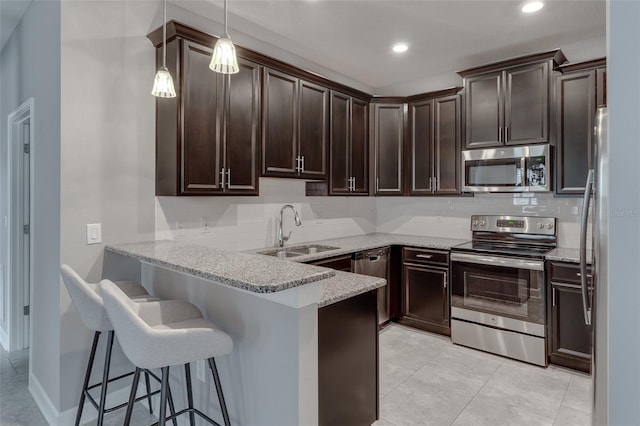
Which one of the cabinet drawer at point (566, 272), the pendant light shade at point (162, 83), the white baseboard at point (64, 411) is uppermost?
the pendant light shade at point (162, 83)

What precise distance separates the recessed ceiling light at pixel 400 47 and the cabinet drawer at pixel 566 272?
233 centimetres

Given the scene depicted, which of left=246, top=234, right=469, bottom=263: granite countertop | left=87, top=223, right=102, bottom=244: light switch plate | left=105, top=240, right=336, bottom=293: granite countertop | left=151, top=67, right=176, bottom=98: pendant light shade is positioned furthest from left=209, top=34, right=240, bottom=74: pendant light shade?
left=246, top=234, right=469, bottom=263: granite countertop

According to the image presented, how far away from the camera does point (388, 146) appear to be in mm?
4379

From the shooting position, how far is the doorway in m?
3.23

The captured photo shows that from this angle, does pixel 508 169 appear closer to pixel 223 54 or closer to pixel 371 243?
pixel 371 243

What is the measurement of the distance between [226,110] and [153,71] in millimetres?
557

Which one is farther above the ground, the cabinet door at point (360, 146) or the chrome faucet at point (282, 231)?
the cabinet door at point (360, 146)

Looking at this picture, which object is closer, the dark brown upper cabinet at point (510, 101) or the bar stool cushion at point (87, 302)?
the bar stool cushion at point (87, 302)

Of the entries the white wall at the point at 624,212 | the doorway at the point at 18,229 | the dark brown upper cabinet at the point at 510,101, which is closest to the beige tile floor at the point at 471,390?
the white wall at the point at 624,212

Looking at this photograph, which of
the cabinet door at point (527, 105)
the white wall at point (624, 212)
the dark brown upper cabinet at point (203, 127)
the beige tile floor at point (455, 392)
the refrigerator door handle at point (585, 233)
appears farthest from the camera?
the cabinet door at point (527, 105)

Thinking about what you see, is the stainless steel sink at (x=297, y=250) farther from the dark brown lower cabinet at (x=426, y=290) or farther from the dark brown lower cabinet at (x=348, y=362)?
the dark brown lower cabinet at (x=348, y=362)

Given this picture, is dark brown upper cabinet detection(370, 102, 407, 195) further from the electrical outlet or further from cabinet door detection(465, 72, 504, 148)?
the electrical outlet

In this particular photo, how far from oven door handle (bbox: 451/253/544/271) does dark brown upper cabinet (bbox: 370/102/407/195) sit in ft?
3.55

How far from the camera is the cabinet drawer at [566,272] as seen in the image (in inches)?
119
